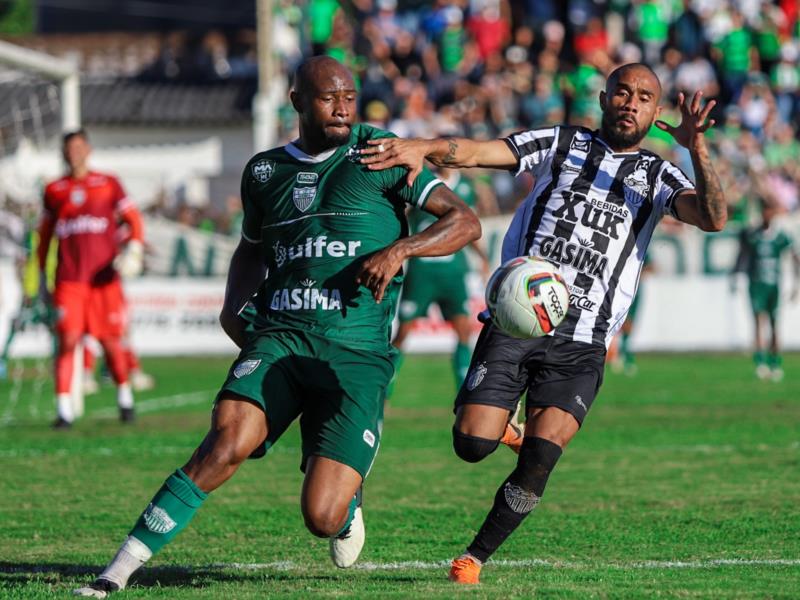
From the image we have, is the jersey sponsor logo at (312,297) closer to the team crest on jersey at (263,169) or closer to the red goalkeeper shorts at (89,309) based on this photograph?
the team crest on jersey at (263,169)

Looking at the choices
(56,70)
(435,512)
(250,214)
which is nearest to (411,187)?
(250,214)

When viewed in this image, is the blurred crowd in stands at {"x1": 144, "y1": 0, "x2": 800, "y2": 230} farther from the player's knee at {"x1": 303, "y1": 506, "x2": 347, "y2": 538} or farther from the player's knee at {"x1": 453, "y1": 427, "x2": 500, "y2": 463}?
the player's knee at {"x1": 303, "y1": 506, "x2": 347, "y2": 538}

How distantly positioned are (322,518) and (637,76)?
2643mm

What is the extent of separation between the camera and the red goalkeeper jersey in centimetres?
1406

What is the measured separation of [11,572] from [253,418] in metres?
1.57

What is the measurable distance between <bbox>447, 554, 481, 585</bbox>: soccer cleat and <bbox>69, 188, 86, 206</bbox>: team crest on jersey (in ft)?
27.5

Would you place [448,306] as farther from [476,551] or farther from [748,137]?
[748,137]

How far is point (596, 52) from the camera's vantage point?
95.6 feet

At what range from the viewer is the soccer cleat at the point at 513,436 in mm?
7410

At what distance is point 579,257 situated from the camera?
7.28 meters

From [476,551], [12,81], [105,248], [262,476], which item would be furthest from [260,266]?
Result: [12,81]

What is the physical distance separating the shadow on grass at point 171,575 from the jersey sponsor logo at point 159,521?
0.47 m

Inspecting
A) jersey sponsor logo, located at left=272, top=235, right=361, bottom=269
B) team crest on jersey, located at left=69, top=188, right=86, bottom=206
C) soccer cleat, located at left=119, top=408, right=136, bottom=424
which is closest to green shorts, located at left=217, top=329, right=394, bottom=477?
jersey sponsor logo, located at left=272, top=235, right=361, bottom=269

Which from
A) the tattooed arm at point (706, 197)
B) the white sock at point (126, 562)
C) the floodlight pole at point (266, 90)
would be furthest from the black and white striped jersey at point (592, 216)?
the floodlight pole at point (266, 90)
